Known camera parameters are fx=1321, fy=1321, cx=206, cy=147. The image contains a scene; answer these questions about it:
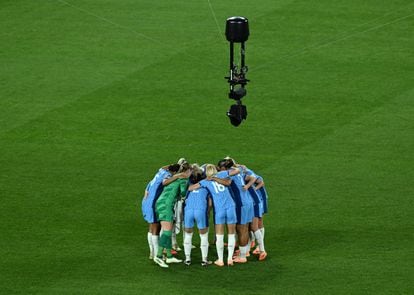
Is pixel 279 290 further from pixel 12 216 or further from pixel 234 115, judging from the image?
pixel 12 216

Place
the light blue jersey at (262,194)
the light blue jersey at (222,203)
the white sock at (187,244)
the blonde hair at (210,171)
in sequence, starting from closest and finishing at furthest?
the light blue jersey at (222,203) → the blonde hair at (210,171) → the white sock at (187,244) → the light blue jersey at (262,194)

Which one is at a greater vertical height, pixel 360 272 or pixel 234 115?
pixel 234 115

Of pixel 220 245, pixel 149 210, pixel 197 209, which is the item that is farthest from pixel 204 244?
pixel 149 210

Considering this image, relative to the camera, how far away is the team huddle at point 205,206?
21.3m

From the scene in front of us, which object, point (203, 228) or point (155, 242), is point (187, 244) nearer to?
point (203, 228)

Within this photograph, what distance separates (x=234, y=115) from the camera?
71.3 ft

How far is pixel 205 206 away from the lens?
21328 millimetres

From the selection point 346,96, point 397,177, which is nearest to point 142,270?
point 397,177

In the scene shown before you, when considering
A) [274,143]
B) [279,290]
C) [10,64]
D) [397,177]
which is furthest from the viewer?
[10,64]

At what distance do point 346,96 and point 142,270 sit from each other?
31.4ft

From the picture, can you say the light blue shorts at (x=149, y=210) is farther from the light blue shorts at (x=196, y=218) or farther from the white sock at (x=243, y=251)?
the white sock at (x=243, y=251)

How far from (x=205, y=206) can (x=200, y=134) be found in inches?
253

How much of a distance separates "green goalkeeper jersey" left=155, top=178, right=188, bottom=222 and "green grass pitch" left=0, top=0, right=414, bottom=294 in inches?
34.8

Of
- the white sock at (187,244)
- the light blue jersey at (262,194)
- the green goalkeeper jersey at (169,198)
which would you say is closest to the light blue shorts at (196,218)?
the white sock at (187,244)
